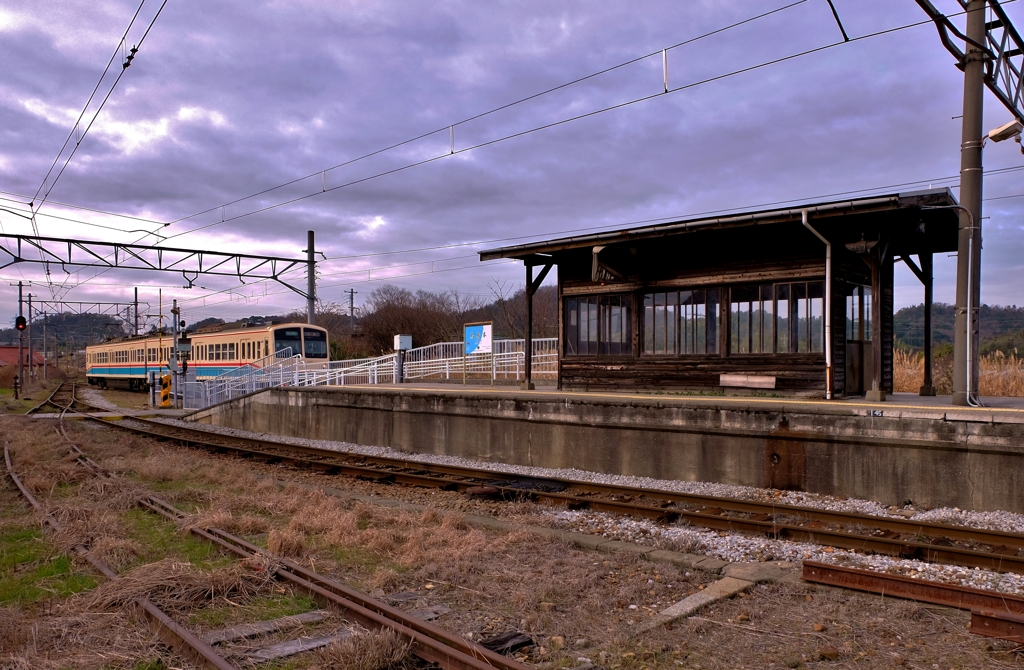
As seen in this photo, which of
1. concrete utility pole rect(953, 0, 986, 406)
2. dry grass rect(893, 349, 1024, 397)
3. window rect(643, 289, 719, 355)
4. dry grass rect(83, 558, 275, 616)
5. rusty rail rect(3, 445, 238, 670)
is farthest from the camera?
dry grass rect(893, 349, 1024, 397)

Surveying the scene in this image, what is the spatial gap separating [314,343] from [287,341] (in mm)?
1677

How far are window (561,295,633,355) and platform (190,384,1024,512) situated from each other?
83.5 inches

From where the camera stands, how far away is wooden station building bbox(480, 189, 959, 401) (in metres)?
13.1

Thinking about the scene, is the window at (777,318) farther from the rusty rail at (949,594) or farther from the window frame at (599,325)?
the rusty rail at (949,594)

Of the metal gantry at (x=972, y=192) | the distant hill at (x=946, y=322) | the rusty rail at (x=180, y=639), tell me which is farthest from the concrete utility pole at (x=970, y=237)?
the distant hill at (x=946, y=322)

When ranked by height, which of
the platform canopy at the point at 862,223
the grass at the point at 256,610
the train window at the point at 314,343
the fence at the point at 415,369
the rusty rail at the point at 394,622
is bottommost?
the grass at the point at 256,610

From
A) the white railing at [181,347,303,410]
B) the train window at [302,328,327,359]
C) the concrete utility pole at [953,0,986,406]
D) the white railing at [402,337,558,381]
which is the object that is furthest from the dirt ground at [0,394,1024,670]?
the train window at [302,328,327,359]

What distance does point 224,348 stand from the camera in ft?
114

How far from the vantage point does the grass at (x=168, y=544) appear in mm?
7070

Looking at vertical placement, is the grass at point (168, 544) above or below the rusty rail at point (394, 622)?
below

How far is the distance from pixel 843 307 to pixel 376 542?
1031 cm

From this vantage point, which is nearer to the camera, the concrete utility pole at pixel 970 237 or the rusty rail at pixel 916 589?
the rusty rail at pixel 916 589

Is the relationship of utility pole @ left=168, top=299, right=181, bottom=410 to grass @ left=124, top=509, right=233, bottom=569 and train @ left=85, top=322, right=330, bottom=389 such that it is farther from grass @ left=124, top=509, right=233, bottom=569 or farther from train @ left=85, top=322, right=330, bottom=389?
grass @ left=124, top=509, right=233, bottom=569

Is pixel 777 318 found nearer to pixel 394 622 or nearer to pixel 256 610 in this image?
pixel 394 622
